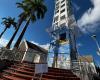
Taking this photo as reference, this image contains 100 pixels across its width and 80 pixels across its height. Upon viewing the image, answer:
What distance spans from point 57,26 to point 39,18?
4844mm

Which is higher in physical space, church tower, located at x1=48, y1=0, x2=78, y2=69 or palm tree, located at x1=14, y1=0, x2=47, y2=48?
palm tree, located at x1=14, y1=0, x2=47, y2=48

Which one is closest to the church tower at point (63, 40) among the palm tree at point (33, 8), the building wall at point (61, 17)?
the building wall at point (61, 17)

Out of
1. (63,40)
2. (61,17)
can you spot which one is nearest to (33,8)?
(61,17)

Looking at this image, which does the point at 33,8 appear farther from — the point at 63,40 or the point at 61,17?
the point at 63,40

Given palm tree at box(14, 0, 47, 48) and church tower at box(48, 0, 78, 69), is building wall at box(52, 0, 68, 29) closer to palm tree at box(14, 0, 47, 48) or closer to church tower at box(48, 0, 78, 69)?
church tower at box(48, 0, 78, 69)

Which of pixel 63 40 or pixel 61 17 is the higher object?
pixel 61 17

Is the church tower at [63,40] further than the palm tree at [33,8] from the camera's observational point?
No

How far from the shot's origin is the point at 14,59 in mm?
13828

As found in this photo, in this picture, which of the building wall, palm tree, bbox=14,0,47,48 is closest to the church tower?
the building wall

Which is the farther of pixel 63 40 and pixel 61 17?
pixel 61 17

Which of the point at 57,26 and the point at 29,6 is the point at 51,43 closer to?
the point at 57,26

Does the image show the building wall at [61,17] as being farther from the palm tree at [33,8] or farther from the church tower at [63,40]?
the palm tree at [33,8]

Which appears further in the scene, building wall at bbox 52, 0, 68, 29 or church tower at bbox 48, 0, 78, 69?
building wall at bbox 52, 0, 68, 29

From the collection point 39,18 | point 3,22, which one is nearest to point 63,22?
point 39,18
